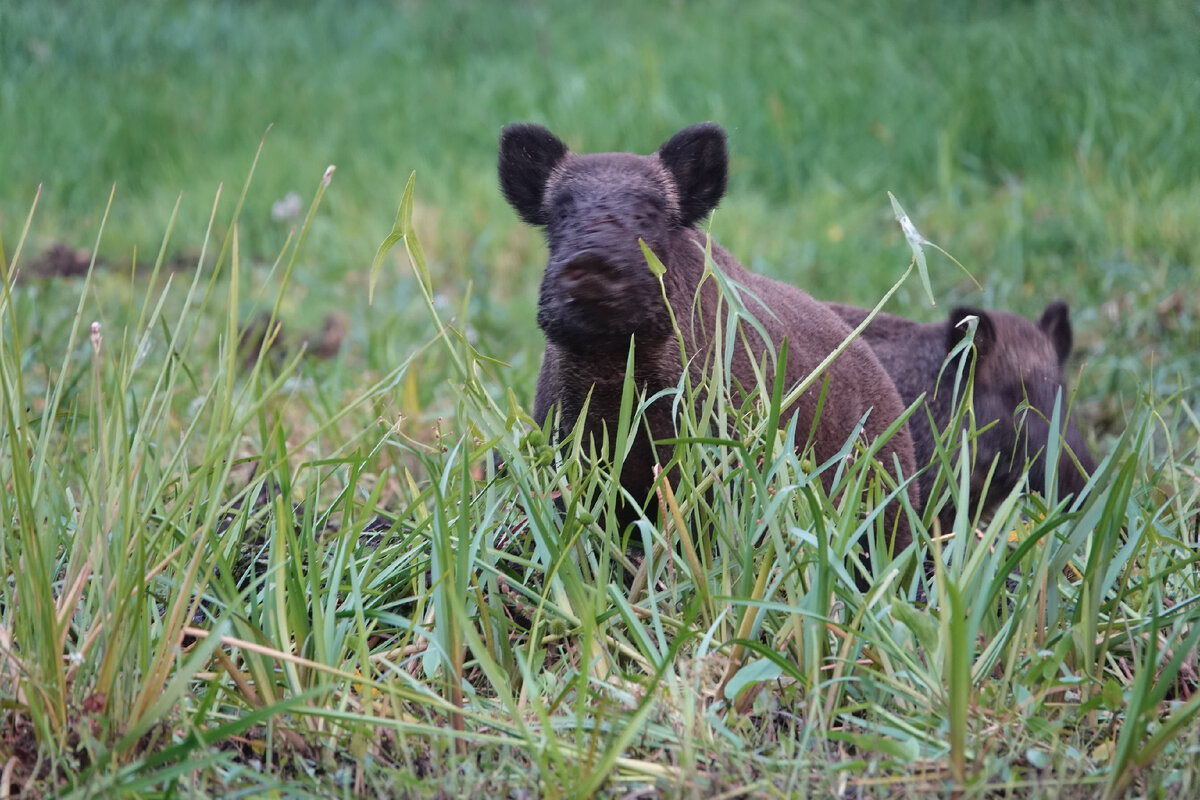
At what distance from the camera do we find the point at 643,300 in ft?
9.52

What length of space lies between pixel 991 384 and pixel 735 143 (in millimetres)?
4306

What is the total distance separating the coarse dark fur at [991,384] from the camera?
4.01 meters

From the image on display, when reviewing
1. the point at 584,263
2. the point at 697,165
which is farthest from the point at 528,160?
the point at 584,263

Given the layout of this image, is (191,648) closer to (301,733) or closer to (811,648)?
(301,733)

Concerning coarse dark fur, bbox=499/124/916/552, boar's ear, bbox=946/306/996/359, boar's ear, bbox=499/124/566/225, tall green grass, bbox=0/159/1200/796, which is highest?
boar's ear, bbox=499/124/566/225

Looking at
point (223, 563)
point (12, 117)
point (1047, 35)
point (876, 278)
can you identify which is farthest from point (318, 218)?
point (223, 563)

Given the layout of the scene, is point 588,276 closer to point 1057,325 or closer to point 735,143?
point 1057,325

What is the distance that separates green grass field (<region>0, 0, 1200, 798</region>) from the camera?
203 cm

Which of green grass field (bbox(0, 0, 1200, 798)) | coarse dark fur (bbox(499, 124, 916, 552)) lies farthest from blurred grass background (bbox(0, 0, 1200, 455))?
coarse dark fur (bbox(499, 124, 916, 552))

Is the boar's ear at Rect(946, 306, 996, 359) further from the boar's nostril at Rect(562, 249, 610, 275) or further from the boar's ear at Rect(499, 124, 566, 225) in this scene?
the boar's nostril at Rect(562, 249, 610, 275)

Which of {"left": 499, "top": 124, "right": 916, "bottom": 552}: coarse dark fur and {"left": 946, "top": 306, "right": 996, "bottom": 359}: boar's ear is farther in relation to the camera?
{"left": 946, "top": 306, "right": 996, "bottom": 359}: boar's ear

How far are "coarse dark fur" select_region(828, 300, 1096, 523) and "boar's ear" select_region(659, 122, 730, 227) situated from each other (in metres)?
1.01

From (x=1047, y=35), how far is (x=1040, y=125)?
156 centimetres

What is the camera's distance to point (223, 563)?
2.30m
